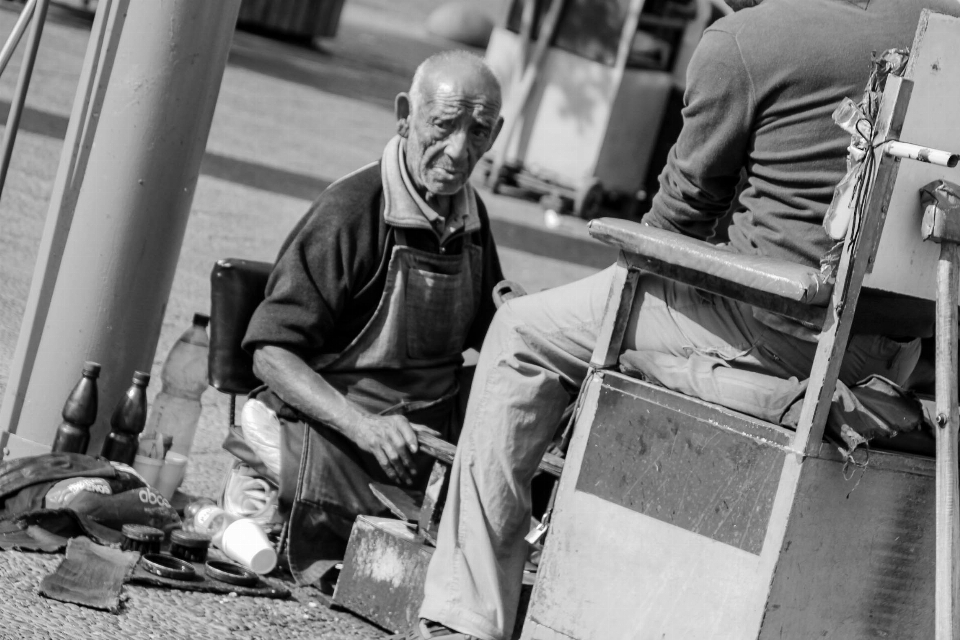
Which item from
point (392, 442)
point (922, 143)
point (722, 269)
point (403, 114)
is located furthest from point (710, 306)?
point (403, 114)

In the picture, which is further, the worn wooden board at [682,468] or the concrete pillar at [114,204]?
the concrete pillar at [114,204]

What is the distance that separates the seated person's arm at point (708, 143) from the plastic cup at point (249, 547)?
4.25ft

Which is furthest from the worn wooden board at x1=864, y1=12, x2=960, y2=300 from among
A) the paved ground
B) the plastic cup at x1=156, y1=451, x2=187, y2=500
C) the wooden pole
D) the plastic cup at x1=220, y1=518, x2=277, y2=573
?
the plastic cup at x1=156, y1=451, x2=187, y2=500

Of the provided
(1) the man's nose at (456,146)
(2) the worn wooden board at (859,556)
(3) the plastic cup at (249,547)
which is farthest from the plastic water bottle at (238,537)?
(2) the worn wooden board at (859,556)

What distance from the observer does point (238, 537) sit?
359cm

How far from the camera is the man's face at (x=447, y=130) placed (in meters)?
3.79

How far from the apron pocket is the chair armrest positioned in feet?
3.29

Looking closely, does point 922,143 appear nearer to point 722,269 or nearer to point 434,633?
point 722,269

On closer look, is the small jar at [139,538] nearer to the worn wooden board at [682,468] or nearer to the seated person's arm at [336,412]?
the seated person's arm at [336,412]

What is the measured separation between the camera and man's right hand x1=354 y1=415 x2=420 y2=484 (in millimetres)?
3453

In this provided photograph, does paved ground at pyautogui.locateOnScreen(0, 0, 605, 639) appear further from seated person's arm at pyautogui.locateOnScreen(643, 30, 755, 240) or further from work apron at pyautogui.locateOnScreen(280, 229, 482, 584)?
seated person's arm at pyautogui.locateOnScreen(643, 30, 755, 240)

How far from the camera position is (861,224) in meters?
2.63

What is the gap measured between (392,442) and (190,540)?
59 cm

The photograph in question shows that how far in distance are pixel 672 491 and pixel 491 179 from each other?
29.9 ft
